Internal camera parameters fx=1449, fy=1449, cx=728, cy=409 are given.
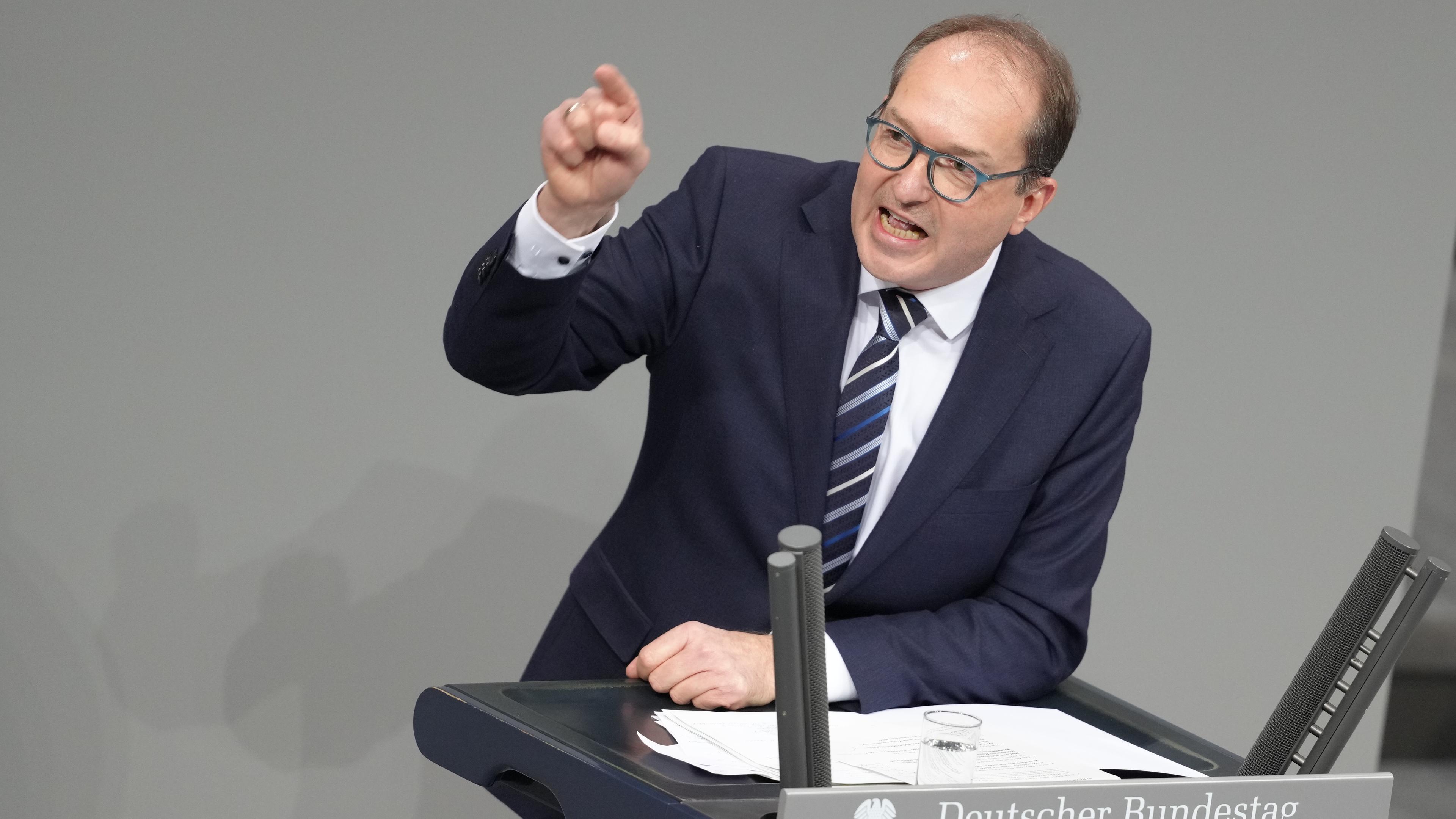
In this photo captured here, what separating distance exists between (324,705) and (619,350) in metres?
1.43

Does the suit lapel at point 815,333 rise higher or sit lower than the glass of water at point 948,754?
higher

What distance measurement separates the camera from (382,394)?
9.04ft

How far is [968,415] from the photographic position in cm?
170

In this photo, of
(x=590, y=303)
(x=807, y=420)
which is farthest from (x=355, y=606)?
(x=807, y=420)

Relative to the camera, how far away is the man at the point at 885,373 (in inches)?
64.8

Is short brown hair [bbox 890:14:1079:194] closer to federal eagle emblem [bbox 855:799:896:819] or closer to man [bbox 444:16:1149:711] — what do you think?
man [bbox 444:16:1149:711]

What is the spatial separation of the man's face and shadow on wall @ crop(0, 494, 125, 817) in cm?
175

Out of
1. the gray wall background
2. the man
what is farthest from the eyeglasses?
the gray wall background

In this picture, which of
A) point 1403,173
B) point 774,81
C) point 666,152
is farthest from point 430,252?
point 1403,173

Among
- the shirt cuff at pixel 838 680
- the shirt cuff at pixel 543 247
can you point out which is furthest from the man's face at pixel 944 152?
the shirt cuff at pixel 838 680

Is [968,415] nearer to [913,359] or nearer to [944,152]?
[913,359]

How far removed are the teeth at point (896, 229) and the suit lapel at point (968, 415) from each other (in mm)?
135

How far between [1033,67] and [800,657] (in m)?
0.91

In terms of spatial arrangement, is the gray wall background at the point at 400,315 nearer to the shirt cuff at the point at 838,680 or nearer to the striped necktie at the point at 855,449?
the striped necktie at the point at 855,449
